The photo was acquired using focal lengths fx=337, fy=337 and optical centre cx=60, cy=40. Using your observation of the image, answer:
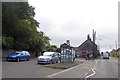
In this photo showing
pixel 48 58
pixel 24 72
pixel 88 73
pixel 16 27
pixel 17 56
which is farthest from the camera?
pixel 16 27

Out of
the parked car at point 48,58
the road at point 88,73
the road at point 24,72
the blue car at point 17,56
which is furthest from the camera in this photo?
the blue car at point 17,56

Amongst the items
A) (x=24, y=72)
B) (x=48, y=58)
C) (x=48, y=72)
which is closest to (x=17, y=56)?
(x=48, y=58)

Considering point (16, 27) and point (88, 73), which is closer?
point (88, 73)

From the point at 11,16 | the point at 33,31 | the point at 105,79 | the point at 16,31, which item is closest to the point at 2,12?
the point at 11,16

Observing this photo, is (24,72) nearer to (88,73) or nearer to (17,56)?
(88,73)

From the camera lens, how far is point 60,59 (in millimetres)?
45281

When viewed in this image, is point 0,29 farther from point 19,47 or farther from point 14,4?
point 19,47

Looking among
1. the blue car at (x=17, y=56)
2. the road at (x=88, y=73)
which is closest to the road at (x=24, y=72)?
the road at (x=88, y=73)

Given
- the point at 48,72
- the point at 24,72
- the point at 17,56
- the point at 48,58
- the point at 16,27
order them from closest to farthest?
the point at 24,72 → the point at 48,72 → the point at 48,58 → the point at 17,56 → the point at 16,27

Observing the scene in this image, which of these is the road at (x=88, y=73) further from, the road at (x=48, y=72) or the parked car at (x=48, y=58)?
the parked car at (x=48, y=58)

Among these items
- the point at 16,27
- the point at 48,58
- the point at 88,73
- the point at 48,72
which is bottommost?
the point at 88,73

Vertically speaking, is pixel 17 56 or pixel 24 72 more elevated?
pixel 17 56

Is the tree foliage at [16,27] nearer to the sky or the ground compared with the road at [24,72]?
nearer to the sky

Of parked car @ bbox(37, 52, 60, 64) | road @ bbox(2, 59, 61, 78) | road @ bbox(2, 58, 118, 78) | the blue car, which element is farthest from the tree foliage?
road @ bbox(2, 59, 61, 78)
